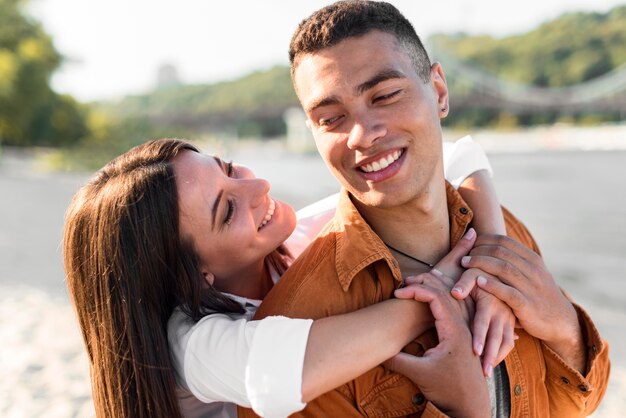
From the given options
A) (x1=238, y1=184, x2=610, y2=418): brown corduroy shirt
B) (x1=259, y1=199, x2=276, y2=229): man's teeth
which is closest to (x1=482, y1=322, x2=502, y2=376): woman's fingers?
(x1=238, y1=184, x2=610, y2=418): brown corduroy shirt

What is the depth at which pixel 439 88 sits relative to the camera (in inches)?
69.7

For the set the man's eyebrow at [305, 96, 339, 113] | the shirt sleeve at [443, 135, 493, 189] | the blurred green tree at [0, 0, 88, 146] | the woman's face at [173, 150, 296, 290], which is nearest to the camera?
the man's eyebrow at [305, 96, 339, 113]

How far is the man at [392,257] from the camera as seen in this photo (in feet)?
4.67

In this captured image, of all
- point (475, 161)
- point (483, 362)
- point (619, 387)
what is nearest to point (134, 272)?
point (483, 362)

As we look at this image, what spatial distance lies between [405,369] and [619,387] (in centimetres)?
339

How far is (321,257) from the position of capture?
1.51 metres

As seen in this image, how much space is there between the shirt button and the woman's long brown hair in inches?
21.4

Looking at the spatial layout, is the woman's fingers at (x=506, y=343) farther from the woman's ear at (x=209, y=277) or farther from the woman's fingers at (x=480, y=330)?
the woman's ear at (x=209, y=277)

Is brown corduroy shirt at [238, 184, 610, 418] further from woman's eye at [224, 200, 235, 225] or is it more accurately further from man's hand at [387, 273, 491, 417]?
woman's eye at [224, 200, 235, 225]

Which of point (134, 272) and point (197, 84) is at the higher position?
point (197, 84)

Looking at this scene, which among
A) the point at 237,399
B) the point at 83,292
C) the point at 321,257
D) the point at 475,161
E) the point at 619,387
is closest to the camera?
the point at 237,399

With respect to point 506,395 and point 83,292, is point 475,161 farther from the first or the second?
point 83,292

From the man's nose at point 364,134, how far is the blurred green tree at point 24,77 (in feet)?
65.9

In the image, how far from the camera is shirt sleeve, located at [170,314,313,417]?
51.3 inches
